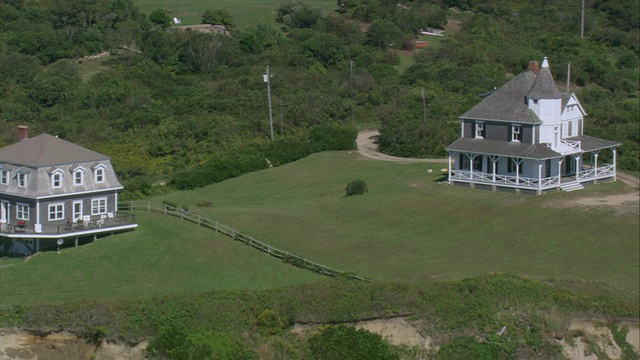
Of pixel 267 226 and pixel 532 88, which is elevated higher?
pixel 532 88

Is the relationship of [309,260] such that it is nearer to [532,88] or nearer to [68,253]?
[68,253]

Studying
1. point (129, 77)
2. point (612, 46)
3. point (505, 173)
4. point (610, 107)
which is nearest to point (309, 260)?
point (505, 173)

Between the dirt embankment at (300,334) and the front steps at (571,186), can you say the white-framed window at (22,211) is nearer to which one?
the dirt embankment at (300,334)

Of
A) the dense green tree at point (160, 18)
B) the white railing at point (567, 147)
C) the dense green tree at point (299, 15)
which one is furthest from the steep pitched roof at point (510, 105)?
the dense green tree at point (299, 15)

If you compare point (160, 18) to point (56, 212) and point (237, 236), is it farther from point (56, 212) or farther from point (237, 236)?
point (56, 212)

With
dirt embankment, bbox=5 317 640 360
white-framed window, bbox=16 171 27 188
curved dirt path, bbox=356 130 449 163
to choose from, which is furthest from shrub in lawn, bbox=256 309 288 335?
curved dirt path, bbox=356 130 449 163

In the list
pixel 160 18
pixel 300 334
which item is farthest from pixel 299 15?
pixel 300 334
